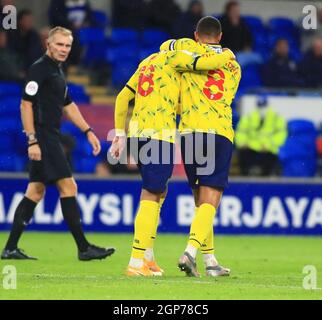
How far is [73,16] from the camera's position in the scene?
19.0 m

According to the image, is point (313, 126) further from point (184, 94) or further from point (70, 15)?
point (184, 94)

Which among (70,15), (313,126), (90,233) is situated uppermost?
(70,15)

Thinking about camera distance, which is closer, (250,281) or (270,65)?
(250,281)

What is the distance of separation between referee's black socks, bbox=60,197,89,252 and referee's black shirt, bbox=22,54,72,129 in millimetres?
703

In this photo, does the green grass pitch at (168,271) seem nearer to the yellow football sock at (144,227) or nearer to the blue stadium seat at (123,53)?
the yellow football sock at (144,227)

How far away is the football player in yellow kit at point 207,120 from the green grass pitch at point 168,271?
64 centimetres

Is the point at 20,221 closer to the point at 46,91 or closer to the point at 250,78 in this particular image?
the point at 46,91

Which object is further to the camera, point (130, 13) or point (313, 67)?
point (130, 13)

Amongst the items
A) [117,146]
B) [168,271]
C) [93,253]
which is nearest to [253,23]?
[93,253]

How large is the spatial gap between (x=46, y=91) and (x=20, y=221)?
126 cm

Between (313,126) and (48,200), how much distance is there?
444 centimetres

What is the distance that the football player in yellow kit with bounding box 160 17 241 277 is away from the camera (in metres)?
9.59

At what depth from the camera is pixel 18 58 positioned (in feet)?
59.7
